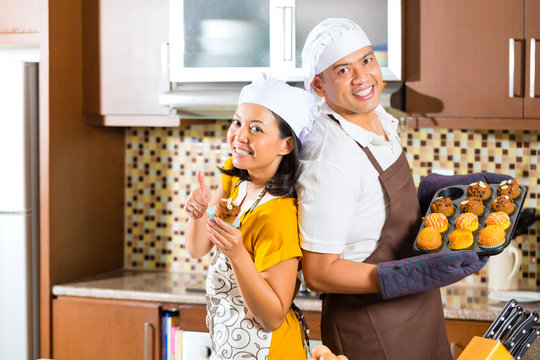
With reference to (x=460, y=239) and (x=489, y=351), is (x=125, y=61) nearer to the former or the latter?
(x=460, y=239)

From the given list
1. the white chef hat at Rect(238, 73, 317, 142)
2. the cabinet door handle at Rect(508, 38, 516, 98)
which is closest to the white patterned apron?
the white chef hat at Rect(238, 73, 317, 142)

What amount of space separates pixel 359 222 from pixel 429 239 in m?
0.16

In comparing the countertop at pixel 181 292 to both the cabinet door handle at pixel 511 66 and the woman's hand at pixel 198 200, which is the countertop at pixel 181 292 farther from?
the woman's hand at pixel 198 200

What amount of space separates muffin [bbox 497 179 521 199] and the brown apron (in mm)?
204

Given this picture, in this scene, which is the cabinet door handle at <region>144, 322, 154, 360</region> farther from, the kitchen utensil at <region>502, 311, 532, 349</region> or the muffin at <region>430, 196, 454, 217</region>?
the kitchen utensil at <region>502, 311, 532, 349</region>

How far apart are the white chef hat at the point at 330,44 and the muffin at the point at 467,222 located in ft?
1.46

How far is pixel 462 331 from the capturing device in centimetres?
244

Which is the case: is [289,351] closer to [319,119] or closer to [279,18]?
[319,119]

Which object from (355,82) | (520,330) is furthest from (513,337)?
(355,82)

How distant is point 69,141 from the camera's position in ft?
9.55

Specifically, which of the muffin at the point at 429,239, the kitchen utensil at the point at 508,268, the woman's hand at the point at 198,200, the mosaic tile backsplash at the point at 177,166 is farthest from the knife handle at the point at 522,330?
the mosaic tile backsplash at the point at 177,166

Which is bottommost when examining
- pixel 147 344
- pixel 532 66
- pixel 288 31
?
pixel 147 344

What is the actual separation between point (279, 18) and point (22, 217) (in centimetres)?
125

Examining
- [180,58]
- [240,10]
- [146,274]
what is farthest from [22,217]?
[240,10]
